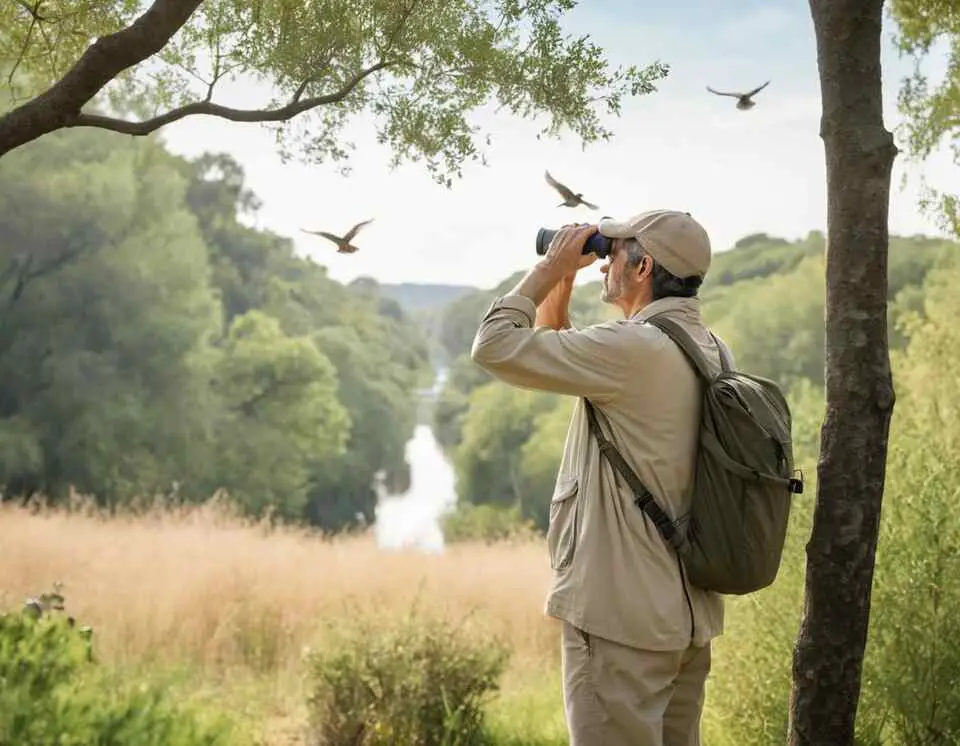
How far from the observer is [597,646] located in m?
2.11

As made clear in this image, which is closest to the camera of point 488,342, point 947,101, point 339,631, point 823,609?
point 488,342

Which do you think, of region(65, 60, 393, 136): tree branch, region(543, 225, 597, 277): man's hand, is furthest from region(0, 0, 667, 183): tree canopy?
region(543, 225, 597, 277): man's hand

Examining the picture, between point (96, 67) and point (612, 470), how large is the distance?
187 cm

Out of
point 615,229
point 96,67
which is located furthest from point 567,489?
point 96,67

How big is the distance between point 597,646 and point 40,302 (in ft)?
64.4

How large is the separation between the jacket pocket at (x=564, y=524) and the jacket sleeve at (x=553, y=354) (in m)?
0.22

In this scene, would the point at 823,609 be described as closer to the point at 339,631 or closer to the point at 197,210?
the point at 339,631

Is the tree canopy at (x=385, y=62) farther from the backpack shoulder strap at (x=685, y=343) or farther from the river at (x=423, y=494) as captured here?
the river at (x=423, y=494)

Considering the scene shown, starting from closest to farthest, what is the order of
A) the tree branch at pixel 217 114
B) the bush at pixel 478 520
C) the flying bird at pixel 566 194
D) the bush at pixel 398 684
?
the flying bird at pixel 566 194, the tree branch at pixel 217 114, the bush at pixel 398 684, the bush at pixel 478 520

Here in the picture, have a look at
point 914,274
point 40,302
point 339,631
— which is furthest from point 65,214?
point 914,274

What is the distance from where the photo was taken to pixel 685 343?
218 centimetres

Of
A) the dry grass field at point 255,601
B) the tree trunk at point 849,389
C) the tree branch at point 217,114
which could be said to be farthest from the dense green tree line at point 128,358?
A: the tree trunk at point 849,389

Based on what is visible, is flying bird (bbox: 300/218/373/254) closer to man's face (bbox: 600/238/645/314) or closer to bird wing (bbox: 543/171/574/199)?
bird wing (bbox: 543/171/574/199)

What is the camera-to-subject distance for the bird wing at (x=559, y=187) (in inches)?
123
